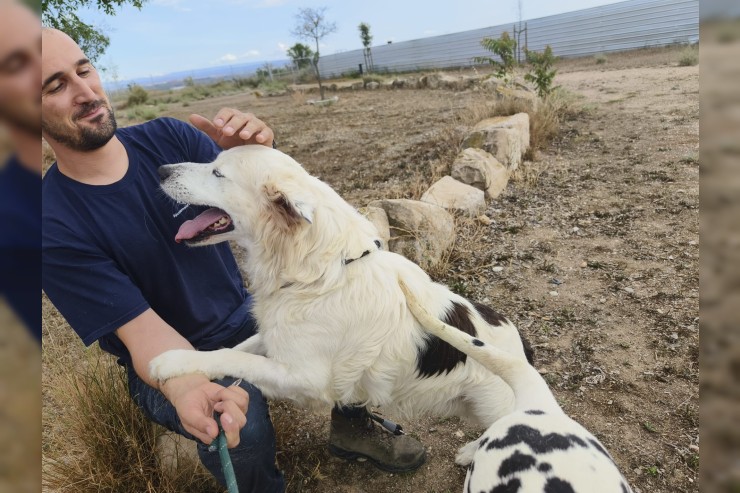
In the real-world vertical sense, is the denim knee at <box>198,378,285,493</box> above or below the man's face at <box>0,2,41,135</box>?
below

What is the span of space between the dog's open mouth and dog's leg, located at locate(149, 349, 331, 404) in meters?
0.56

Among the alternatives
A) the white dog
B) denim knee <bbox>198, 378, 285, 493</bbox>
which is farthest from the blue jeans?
the white dog

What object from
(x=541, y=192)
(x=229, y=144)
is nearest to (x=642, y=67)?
(x=541, y=192)

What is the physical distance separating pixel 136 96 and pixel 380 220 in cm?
2567

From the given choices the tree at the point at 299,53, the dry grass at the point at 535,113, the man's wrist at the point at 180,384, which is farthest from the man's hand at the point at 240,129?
the tree at the point at 299,53

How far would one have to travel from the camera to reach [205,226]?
2.37 m

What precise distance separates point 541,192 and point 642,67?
14.5m

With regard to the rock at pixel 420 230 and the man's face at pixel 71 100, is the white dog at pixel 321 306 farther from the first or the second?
the rock at pixel 420 230

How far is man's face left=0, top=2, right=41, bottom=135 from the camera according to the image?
1.01 feet

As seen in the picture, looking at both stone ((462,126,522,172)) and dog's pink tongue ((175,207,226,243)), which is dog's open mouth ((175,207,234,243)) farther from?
stone ((462,126,522,172))

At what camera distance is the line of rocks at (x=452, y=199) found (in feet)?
14.7

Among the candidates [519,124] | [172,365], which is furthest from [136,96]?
[172,365]

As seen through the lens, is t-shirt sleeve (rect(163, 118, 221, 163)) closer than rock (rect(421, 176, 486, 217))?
Yes

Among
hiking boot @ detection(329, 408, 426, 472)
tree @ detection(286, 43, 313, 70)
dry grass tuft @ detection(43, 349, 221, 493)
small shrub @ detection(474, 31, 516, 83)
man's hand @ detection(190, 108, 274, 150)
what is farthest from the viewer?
tree @ detection(286, 43, 313, 70)
